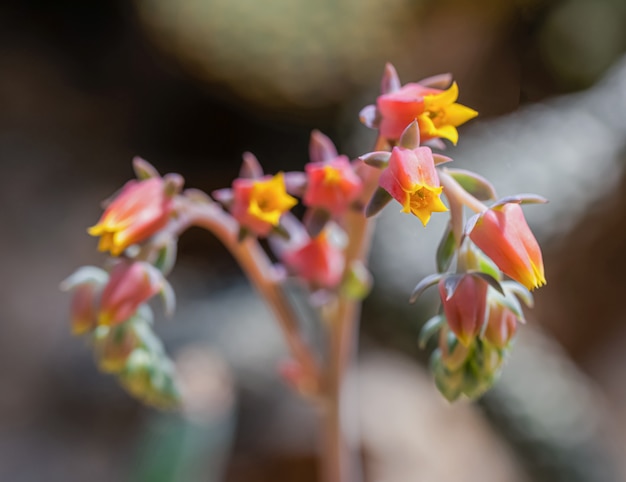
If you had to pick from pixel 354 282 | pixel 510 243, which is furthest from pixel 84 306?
pixel 510 243

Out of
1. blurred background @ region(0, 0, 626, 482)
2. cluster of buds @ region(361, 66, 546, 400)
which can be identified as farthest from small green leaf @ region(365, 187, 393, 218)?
blurred background @ region(0, 0, 626, 482)

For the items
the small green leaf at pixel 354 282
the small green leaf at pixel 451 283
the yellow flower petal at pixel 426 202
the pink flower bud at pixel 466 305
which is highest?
the yellow flower petal at pixel 426 202

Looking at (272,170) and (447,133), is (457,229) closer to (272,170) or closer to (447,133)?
(447,133)

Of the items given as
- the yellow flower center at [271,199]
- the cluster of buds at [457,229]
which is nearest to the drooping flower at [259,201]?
the yellow flower center at [271,199]

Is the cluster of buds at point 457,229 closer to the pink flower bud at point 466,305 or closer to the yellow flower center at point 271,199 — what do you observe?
the pink flower bud at point 466,305

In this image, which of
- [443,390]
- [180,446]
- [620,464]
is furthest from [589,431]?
[443,390]

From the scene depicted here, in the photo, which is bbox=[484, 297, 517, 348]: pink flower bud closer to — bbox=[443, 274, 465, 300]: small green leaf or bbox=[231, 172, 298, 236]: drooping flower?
bbox=[443, 274, 465, 300]: small green leaf

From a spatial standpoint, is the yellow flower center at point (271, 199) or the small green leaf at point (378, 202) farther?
the yellow flower center at point (271, 199)

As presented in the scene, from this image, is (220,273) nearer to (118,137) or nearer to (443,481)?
(118,137)

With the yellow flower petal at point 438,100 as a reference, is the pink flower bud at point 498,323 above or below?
below
